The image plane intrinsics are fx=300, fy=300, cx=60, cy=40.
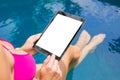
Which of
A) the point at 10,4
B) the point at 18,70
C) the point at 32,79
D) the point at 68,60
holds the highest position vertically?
the point at 18,70

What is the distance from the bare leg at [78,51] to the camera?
5.44ft

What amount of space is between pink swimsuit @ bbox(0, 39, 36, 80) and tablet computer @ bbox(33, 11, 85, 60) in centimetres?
9

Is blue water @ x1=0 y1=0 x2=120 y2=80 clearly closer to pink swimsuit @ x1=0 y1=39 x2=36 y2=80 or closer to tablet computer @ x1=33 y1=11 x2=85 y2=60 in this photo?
tablet computer @ x1=33 y1=11 x2=85 y2=60

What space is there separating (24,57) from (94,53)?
0.95 m

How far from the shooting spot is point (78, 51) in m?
1.90

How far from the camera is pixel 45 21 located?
8.61 feet

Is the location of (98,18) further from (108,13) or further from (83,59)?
(83,59)

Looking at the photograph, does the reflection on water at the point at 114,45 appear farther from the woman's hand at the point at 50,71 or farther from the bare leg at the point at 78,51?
the woman's hand at the point at 50,71

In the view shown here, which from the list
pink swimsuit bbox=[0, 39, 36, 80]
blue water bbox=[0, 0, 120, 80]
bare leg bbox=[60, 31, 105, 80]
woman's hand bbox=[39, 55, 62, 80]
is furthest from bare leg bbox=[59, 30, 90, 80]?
woman's hand bbox=[39, 55, 62, 80]

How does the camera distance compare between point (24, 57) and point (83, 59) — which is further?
point (83, 59)

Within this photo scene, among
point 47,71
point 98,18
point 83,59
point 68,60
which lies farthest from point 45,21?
point 47,71

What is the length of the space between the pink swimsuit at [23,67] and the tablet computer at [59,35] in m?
0.09

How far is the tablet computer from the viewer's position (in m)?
1.40

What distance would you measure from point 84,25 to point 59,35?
1.02 m
